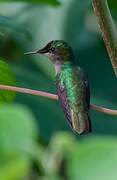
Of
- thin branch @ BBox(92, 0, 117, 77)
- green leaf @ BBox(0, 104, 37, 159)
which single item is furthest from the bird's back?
green leaf @ BBox(0, 104, 37, 159)

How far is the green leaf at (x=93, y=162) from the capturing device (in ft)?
1.86

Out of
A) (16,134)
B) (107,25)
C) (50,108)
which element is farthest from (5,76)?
(50,108)

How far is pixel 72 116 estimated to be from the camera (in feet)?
4.44

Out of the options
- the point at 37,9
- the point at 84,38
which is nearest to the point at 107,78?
the point at 84,38

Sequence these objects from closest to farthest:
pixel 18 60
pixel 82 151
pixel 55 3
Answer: pixel 82 151, pixel 55 3, pixel 18 60

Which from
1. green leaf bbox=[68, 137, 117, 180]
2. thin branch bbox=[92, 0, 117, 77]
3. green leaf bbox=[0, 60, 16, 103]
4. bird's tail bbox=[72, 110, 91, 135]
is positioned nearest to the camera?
green leaf bbox=[68, 137, 117, 180]

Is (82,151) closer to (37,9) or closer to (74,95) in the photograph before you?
(74,95)

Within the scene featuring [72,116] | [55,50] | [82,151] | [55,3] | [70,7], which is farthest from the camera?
[70,7]

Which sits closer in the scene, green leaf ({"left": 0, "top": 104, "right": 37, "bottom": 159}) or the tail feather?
green leaf ({"left": 0, "top": 104, "right": 37, "bottom": 159})

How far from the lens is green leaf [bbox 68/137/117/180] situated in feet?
1.86

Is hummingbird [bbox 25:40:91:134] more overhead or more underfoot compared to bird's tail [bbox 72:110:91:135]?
more overhead

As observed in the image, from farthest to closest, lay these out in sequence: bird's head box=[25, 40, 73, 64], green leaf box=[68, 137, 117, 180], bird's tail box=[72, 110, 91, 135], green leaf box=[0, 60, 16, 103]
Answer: bird's head box=[25, 40, 73, 64], green leaf box=[0, 60, 16, 103], bird's tail box=[72, 110, 91, 135], green leaf box=[68, 137, 117, 180]

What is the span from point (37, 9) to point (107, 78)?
0.60 meters

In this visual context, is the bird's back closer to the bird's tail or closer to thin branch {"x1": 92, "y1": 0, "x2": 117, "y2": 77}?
the bird's tail
